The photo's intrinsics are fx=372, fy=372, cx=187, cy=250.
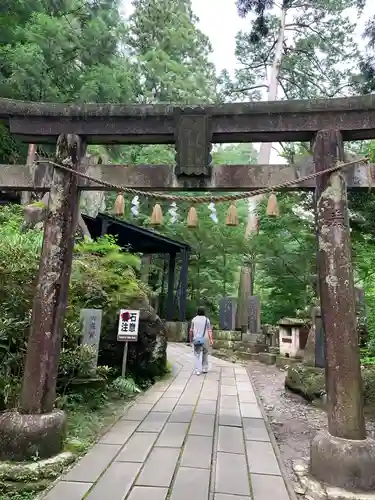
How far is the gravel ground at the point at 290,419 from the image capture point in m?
5.05

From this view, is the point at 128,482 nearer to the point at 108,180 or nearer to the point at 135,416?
the point at 135,416

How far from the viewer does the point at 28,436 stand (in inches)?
160

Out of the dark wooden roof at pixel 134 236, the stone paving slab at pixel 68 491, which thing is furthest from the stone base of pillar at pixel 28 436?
the dark wooden roof at pixel 134 236

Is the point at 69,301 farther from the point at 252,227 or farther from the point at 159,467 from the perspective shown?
the point at 252,227

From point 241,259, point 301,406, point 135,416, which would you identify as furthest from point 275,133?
point 241,259

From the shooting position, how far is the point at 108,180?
505 cm

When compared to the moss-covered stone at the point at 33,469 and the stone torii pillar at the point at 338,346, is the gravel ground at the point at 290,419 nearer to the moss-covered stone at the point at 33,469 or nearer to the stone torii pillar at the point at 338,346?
the stone torii pillar at the point at 338,346

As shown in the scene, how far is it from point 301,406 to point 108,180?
19.5 feet

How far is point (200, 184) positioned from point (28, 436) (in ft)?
11.7

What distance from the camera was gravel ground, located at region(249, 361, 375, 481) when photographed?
5.05 metres

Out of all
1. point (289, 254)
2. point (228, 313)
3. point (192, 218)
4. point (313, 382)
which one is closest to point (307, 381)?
point (313, 382)

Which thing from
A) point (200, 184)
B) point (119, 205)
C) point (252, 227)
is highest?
point (252, 227)

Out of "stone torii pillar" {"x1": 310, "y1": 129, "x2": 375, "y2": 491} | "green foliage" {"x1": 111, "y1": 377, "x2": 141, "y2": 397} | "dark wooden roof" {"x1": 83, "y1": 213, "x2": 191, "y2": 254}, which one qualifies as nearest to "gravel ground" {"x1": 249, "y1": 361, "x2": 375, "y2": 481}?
"stone torii pillar" {"x1": 310, "y1": 129, "x2": 375, "y2": 491}

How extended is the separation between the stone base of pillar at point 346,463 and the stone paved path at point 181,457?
47 cm
